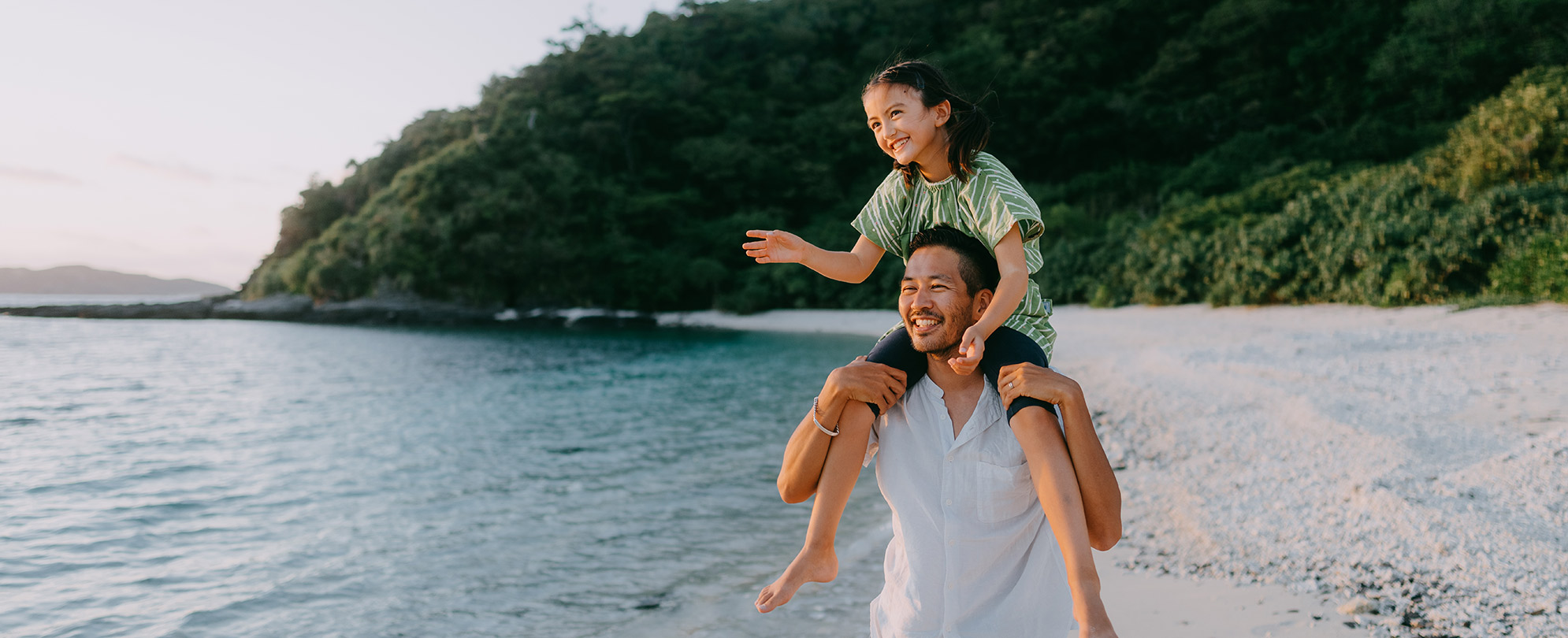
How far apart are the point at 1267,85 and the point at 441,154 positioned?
140 ft

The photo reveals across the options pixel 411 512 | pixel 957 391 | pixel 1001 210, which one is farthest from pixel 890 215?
pixel 411 512

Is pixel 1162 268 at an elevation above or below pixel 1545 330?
above

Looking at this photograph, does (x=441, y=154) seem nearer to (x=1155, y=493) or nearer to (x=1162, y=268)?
(x=1162, y=268)

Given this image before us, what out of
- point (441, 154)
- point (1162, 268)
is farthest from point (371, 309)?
point (1162, 268)

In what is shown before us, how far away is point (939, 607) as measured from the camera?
2025 millimetres

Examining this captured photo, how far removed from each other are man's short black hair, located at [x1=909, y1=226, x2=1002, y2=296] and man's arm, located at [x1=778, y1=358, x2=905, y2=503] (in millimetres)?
316

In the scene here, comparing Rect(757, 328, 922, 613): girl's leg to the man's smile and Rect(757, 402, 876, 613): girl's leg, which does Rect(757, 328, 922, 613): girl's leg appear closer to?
Rect(757, 402, 876, 613): girl's leg

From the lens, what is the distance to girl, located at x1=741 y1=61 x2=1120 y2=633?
1.99 m

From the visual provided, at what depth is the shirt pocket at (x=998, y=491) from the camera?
6.49 ft

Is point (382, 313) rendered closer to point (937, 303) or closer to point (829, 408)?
point (829, 408)

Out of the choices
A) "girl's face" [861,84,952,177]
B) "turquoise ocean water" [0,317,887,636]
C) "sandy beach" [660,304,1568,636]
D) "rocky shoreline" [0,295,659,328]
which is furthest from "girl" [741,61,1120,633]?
"rocky shoreline" [0,295,659,328]

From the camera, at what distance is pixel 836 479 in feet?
6.95

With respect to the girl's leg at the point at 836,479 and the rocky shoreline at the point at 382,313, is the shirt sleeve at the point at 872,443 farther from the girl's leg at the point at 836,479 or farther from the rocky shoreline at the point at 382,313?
the rocky shoreline at the point at 382,313

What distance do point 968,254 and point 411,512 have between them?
665 centimetres
